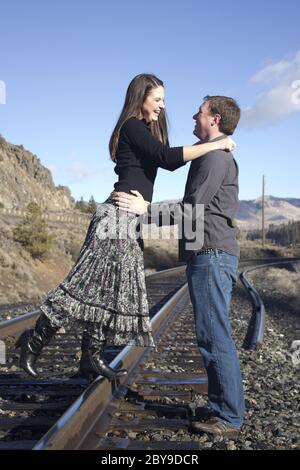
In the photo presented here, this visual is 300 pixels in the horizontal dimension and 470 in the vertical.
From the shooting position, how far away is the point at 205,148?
3.46 meters

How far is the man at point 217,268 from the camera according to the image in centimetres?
348

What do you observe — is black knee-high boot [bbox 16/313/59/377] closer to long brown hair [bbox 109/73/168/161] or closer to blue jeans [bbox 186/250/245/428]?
blue jeans [bbox 186/250/245/428]

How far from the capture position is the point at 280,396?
4570 mm

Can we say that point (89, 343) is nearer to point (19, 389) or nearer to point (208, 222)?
point (19, 389)

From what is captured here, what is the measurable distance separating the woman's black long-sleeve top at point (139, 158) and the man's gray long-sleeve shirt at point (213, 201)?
0.77ft

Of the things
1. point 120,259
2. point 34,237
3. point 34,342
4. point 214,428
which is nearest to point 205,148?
point 120,259

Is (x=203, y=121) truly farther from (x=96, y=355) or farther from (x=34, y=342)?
(x=34, y=342)

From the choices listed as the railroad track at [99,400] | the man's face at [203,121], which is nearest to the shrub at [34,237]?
the railroad track at [99,400]

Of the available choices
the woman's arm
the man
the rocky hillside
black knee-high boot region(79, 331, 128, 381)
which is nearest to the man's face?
the man

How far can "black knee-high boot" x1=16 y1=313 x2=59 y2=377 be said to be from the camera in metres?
4.04

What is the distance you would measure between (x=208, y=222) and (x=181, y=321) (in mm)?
5472

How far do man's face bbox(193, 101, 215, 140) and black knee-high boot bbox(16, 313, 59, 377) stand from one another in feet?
5.25
